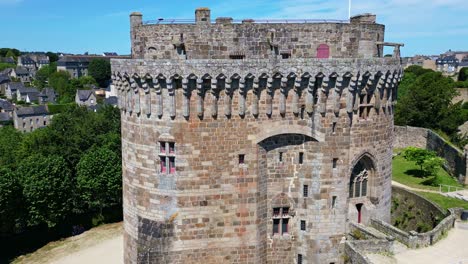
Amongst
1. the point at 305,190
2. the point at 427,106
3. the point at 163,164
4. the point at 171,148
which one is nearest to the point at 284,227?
the point at 305,190

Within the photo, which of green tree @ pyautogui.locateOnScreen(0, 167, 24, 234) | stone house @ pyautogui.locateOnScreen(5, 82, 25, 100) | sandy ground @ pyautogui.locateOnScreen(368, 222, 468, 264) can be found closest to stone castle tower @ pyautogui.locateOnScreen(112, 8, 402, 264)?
sandy ground @ pyautogui.locateOnScreen(368, 222, 468, 264)

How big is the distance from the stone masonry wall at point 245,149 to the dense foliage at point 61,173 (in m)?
22.9

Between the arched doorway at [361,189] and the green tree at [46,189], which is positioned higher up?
the arched doorway at [361,189]

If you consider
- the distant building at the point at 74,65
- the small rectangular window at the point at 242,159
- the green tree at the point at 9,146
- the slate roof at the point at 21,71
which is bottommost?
the green tree at the point at 9,146

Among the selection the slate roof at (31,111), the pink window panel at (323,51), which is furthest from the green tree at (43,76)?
the pink window panel at (323,51)

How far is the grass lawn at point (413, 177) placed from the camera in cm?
4434

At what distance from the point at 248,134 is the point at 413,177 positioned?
1230 inches

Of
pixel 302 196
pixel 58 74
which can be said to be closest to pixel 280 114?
pixel 302 196

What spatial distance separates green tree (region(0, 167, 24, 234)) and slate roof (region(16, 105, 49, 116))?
61677 mm

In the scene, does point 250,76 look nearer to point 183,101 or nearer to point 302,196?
point 183,101

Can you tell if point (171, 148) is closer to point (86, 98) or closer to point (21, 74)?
point (86, 98)

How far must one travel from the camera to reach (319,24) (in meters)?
23.8

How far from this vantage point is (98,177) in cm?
4784

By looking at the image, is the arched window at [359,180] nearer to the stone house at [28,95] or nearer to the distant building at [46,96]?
the distant building at [46,96]
